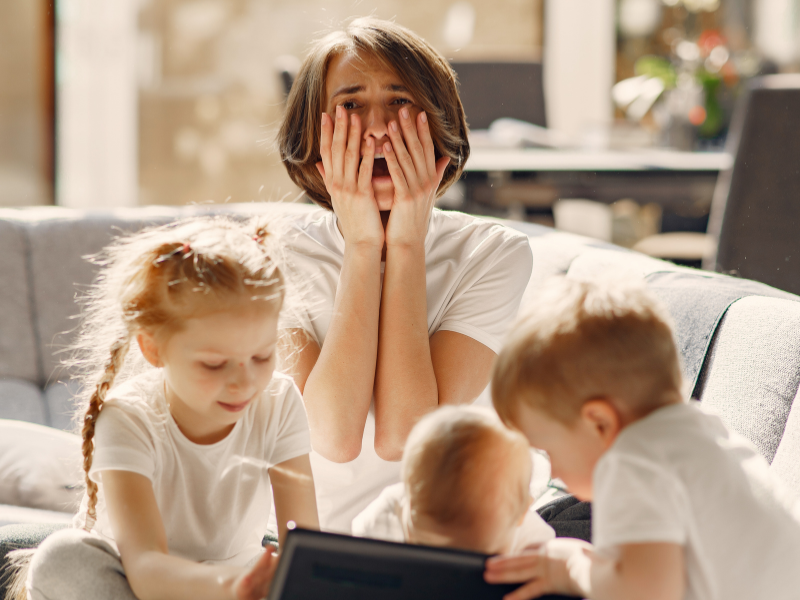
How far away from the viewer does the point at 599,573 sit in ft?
2.00

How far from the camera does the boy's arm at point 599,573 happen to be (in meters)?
0.60

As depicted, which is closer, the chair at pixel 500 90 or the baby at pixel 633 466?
the baby at pixel 633 466

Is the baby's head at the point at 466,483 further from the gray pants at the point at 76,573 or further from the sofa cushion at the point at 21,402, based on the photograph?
the sofa cushion at the point at 21,402

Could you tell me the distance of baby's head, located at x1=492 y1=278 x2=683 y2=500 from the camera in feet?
2.10

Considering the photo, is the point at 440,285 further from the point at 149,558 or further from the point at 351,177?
the point at 149,558

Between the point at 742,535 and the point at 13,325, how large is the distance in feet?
5.82

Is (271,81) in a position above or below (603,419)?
above

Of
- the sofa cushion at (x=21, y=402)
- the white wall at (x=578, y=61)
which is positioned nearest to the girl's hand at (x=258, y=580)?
the sofa cushion at (x=21, y=402)

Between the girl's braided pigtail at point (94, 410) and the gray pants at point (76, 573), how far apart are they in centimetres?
7

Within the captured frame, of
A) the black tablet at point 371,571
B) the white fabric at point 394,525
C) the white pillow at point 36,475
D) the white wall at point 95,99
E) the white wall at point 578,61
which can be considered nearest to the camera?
the black tablet at point 371,571

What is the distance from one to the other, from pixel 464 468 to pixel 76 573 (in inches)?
15.2

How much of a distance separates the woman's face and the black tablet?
56 centimetres

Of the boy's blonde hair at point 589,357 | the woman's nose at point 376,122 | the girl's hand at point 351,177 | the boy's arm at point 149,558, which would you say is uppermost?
the woman's nose at point 376,122

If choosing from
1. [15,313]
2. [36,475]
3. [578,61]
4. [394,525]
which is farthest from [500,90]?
[394,525]
